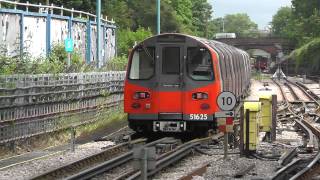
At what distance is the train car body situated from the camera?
56.6 feet

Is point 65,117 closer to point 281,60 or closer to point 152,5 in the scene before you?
point 152,5

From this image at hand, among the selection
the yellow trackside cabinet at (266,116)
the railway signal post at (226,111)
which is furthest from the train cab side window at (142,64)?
the yellow trackside cabinet at (266,116)

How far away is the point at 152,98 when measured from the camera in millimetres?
17391

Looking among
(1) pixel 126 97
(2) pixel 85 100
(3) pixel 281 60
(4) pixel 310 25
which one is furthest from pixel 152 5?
(1) pixel 126 97

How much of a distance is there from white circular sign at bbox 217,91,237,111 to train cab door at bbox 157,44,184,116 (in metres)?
2.94

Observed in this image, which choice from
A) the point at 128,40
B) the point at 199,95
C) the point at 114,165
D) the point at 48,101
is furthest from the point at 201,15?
the point at 114,165

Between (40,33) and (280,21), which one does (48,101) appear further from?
(280,21)

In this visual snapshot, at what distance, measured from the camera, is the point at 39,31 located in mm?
27328

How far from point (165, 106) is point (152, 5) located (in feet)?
201

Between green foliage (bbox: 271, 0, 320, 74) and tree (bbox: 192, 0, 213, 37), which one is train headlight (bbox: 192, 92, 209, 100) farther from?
tree (bbox: 192, 0, 213, 37)

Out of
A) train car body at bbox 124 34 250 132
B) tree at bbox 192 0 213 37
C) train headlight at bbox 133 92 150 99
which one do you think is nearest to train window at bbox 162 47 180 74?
train car body at bbox 124 34 250 132

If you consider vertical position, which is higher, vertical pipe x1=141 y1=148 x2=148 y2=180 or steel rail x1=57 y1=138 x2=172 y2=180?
vertical pipe x1=141 y1=148 x2=148 y2=180

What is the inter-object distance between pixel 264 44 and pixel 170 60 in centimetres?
12236

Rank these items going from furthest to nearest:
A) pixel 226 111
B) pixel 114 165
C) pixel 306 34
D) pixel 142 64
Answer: pixel 306 34 < pixel 142 64 < pixel 226 111 < pixel 114 165
